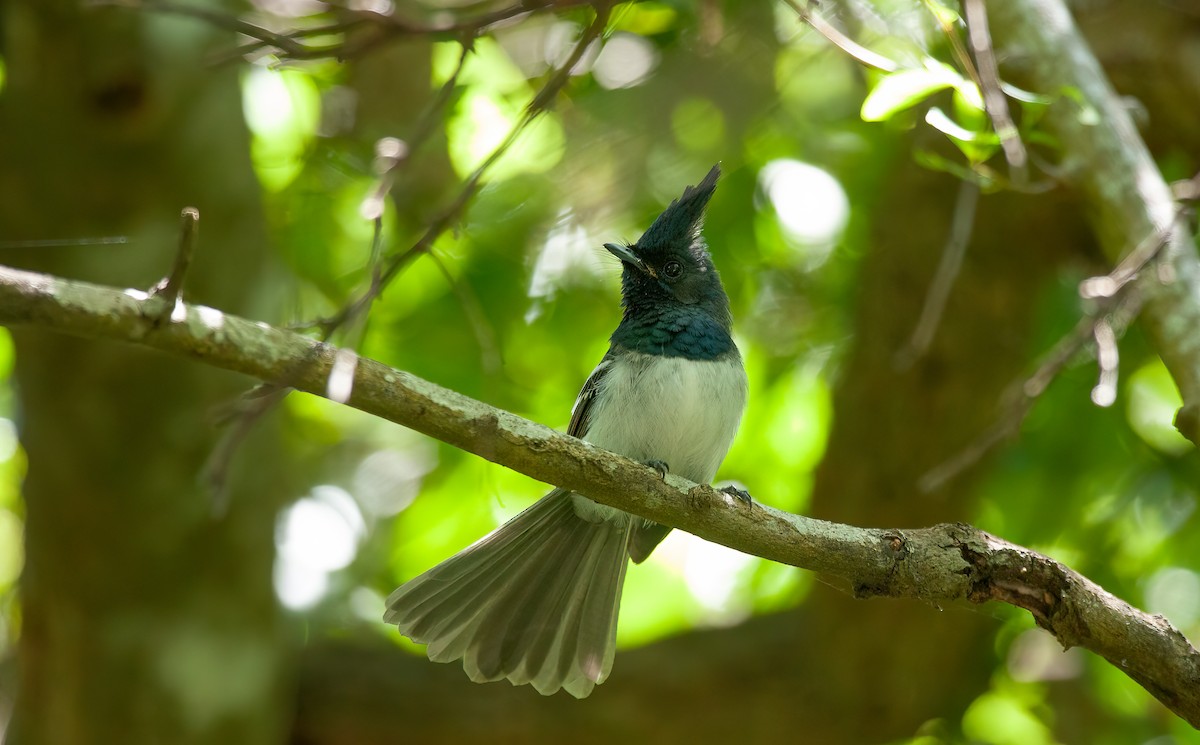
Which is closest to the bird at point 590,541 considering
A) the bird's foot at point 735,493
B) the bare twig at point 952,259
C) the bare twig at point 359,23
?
the bird's foot at point 735,493

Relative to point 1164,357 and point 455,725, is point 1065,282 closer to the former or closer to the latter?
point 1164,357

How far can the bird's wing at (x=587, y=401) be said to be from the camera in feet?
14.3

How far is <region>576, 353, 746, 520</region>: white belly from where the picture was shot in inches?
161

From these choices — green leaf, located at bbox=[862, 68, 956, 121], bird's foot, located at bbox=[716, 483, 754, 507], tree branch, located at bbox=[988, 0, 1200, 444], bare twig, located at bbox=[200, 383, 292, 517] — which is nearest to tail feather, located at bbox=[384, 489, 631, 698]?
bare twig, located at bbox=[200, 383, 292, 517]

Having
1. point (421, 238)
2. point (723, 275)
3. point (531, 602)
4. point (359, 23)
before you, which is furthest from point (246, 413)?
point (723, 275)

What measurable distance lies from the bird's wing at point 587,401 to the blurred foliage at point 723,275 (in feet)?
1.94

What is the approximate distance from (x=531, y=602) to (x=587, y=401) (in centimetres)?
82

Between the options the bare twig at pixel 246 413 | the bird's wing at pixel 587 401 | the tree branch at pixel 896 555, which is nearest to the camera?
the bare twig at pixel 246 413

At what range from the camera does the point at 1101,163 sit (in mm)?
3709

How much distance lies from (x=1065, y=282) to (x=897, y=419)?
1333mm

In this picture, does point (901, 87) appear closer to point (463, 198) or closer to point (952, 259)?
point (463, 198)

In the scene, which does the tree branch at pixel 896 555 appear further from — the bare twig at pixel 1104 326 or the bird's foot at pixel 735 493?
the bare twig at pixel 1104 326

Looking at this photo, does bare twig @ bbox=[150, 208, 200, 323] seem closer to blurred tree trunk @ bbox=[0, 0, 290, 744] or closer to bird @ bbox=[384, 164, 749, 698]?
bird @ bbox=[384, 164, 749, 698]

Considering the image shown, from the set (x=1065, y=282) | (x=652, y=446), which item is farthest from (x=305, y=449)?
(x=1065, y=282)
